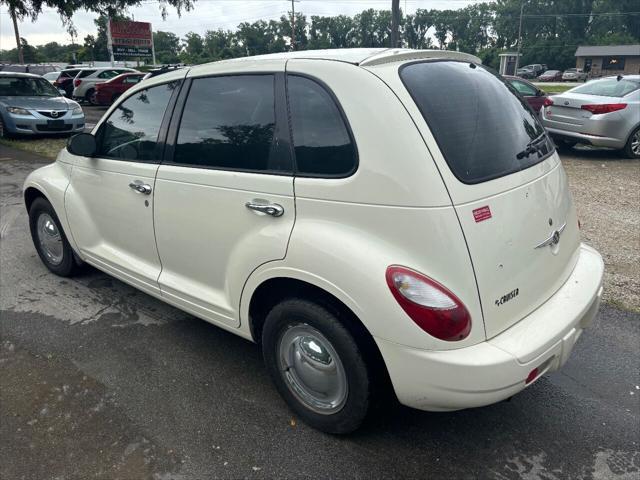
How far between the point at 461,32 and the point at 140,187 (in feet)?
361

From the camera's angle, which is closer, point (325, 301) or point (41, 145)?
point (325, 301)

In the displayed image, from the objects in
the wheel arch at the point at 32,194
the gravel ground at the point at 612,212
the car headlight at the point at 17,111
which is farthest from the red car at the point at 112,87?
the wheel arch at the point at 32,194

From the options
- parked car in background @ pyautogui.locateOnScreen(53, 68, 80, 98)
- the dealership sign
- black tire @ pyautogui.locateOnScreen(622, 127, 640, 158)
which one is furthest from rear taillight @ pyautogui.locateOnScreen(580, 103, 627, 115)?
the dealership sign

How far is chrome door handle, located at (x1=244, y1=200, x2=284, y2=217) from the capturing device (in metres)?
2.44

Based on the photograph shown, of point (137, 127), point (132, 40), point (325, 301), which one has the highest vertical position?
point (132, 40)

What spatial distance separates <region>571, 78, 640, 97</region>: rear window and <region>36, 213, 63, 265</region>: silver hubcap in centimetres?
946

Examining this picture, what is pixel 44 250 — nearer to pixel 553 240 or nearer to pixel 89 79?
pixel 553 240

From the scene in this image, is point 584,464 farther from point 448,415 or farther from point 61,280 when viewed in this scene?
point 61,280

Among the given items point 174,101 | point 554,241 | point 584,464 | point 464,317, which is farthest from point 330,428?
point 174,101

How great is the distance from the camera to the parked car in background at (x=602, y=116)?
901cm

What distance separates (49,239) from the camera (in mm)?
4434

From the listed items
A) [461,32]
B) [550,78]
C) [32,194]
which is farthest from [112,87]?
[461,32]

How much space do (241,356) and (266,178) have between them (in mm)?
1319

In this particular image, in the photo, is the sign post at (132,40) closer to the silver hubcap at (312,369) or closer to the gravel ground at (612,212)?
the gravel ground at (612,212)
